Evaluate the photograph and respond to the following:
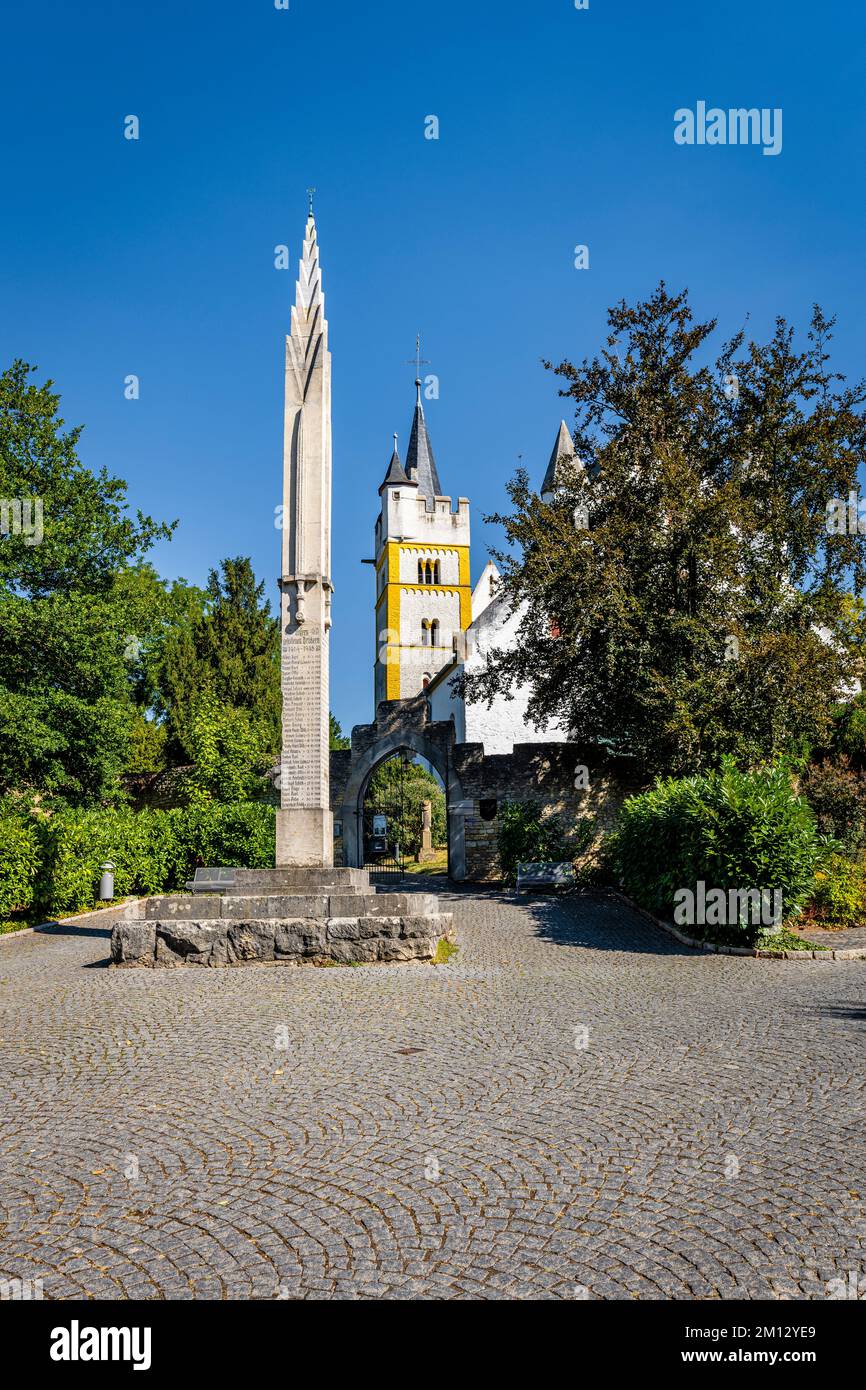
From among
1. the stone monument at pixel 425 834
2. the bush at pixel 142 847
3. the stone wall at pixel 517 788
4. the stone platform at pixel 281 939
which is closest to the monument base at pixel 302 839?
the stone platform at pixel 281 939

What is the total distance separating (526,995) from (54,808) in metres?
16.3

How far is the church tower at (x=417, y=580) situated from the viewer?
182 ft

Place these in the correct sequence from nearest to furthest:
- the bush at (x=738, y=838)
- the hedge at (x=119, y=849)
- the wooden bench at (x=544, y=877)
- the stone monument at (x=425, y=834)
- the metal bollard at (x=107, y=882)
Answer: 1. the bush at (x=738, y=838)
2. the hedge at (x=119, y=849)
3. the metal bollard at (x=107, y=882)
4. the wooden bench at (x=544, y=877)
5. the stone monument at (x=425, y=834)

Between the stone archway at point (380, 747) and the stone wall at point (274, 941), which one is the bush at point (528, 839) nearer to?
the stone archway at point (380, 747)

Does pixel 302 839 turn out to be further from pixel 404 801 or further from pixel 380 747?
pixel 404 801

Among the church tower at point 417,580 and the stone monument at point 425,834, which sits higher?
the church tower at point 417,580

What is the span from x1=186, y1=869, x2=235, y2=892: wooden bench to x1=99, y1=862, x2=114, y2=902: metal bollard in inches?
191

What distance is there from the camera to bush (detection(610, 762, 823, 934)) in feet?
35.3

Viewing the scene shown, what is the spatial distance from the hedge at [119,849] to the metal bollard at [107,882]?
0.53 ft

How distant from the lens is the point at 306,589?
11828 mm

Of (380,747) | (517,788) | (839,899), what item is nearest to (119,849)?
(517,788)

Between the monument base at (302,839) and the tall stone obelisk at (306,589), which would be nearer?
the monument base at (302,839)

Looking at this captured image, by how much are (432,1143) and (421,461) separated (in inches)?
2298
